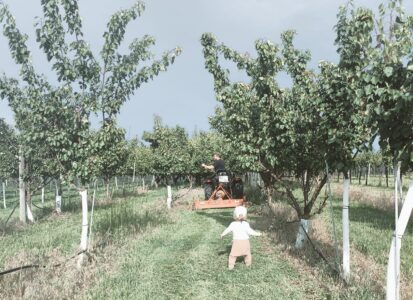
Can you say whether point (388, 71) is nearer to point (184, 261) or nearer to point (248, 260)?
point (248, 260)

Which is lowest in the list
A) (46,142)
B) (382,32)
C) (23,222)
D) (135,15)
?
(23,222)

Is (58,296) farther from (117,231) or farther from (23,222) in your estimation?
(23,222)

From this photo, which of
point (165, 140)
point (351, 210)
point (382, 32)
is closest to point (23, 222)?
point (165, 140)

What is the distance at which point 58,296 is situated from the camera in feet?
20.7

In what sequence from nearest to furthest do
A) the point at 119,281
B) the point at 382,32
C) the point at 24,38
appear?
the point at 382,32 → the point at 119,281 → the point at 24,38

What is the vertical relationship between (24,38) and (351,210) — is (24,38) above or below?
above

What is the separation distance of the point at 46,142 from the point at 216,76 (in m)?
4.52

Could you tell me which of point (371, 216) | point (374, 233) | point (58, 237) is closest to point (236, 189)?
point (371, 216)

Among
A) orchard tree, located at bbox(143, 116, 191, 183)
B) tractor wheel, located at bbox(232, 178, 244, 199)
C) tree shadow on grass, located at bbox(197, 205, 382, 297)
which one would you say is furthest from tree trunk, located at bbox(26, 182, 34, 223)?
tractor wheel, located at bbox(232, 178, 244, 199)

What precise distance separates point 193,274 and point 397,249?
12.7 feet

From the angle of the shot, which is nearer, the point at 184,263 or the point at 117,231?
the point at 184,263

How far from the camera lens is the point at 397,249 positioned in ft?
16.6

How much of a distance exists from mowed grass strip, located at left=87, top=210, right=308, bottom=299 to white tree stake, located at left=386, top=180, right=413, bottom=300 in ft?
5.82

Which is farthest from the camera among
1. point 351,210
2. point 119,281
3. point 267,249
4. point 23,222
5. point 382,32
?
point 351,210
